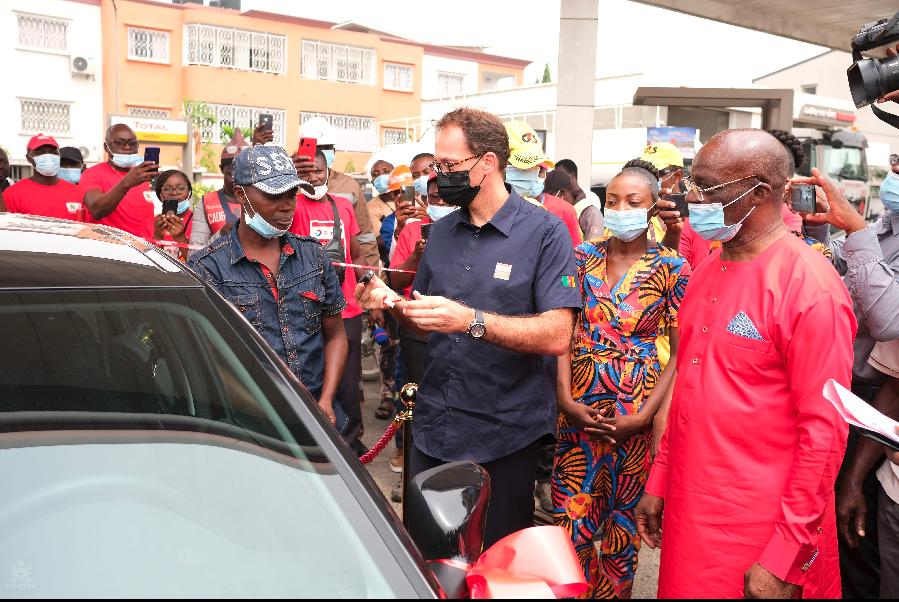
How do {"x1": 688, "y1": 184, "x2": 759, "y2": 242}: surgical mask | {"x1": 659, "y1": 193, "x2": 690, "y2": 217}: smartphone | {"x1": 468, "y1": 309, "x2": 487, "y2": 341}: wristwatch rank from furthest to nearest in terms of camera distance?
{"x1": 659, "y1": 193, "x2": 690, "y2": 217}: smartphone
{"x1": 468, "y1": 309, "x2": 487, "y2": 341}: wristwatch
{"x1": 688, "y1": 184, "x2": 759, "y2": 242}: surgical mask

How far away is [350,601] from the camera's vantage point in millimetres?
1547

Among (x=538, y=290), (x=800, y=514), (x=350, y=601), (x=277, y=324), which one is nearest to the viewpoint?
(x=350, y=601)

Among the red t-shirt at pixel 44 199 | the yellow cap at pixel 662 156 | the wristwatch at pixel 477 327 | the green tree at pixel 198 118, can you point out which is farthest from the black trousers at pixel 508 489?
the green tree at pixel 198 118

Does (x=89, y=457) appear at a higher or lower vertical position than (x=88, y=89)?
lower

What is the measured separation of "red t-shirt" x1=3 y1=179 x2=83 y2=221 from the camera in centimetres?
688

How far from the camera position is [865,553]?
3.29m

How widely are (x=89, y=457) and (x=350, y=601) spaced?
0.78m

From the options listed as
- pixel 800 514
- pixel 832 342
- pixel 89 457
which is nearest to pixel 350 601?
pixel 89 457

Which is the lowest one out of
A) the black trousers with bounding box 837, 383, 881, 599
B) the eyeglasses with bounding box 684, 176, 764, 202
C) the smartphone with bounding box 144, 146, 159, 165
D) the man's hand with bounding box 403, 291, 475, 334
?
the black trousers with bounding box 837, 383, 881, 599

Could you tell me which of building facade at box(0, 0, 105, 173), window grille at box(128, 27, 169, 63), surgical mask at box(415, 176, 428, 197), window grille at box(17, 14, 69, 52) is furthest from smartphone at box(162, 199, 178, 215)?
window grille at box(128, 27, 169, 63)

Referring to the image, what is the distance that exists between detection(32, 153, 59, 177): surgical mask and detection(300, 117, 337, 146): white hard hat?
243 cm

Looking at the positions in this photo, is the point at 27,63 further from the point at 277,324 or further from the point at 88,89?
the point at 277,324

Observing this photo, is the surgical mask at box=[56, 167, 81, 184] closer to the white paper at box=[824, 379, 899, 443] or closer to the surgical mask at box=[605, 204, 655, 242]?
the surgical mask at box=[605, 204, 655, 242]

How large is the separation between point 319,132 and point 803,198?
3.69 meters
